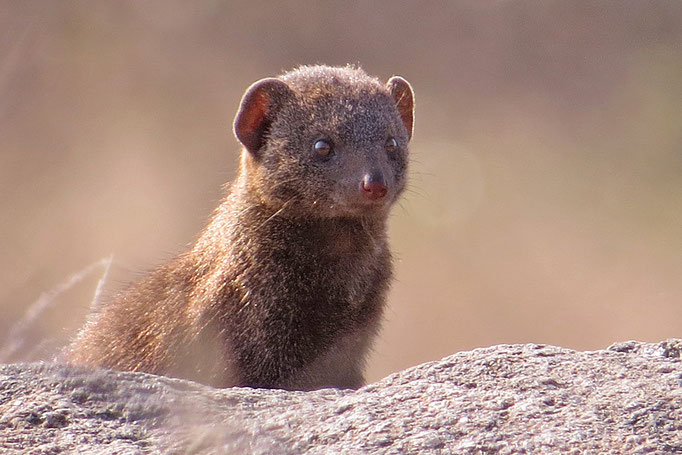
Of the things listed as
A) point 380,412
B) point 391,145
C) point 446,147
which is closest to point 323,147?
point 391,145

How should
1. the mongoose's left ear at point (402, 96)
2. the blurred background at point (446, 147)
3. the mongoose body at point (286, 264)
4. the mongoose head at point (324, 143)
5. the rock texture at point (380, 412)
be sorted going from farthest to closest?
the blurred background at point (446, 147) < the mongoose's left ear at point (402, 96) < the mongoose head at point (324, 143) < the mongoose body at point (286, 264) < the rock texture at point (380, 412)

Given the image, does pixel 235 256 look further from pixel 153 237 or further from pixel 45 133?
pixel 45 133

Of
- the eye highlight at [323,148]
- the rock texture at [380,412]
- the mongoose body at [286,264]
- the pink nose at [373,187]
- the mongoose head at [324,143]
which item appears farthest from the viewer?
the eye highlight at [323,148]

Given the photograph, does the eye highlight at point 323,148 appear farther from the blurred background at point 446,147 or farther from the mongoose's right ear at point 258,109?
the blurred background at point 446,147

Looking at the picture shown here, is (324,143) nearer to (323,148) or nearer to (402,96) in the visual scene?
(323,148)

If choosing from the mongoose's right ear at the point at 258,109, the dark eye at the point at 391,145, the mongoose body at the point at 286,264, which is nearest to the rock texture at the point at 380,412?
the mongoose body at the point at 286,264
